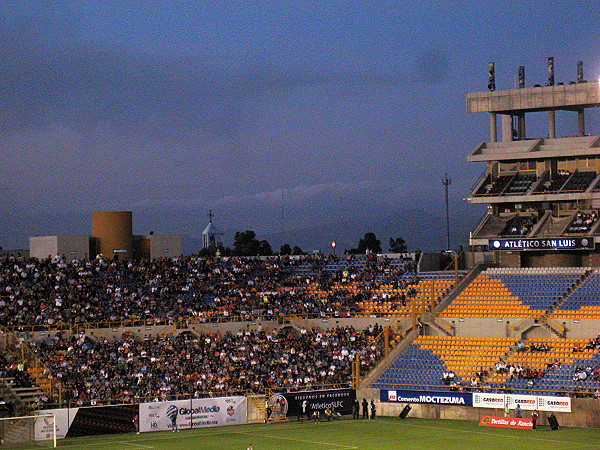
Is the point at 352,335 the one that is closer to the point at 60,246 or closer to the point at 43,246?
the point at 60,246

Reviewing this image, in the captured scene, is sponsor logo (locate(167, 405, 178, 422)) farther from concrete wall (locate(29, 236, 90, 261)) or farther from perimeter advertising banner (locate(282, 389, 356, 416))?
concrete wall (locate(29, 236, 90, 261))

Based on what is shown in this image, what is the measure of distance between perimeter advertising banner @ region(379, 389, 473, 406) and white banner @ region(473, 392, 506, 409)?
40 centimetres

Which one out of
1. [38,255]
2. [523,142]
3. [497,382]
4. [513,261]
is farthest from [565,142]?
[38,255]

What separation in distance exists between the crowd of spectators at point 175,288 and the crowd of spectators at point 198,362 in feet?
8.61

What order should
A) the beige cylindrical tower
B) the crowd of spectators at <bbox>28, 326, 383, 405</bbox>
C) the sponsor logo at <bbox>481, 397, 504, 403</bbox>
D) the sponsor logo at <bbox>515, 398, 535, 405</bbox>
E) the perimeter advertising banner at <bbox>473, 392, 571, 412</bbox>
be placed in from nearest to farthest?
1. the perimeter advertising banner at <bbox>473, 392, 571, 412</bbox>
2. the sponsor logo at <bbox>515, 398, 535, 405</bbox>
3. the sponsor logo at <bbox>481, 397, 504, 403</bbox>
4. the crowd of spectators at <bbox>28, 326, 383, 405</bbox>
5. the beige cylindrical tower

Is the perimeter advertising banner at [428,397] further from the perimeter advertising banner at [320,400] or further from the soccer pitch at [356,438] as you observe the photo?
the perimeter advertising banner at [320,400]

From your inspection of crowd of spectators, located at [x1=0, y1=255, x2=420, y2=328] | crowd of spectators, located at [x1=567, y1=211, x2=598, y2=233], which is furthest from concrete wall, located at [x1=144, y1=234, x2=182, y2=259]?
crowd of spectators, located at [x1=567, y1=211, x2=598, y2=233]

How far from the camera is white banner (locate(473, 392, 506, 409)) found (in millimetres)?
55906

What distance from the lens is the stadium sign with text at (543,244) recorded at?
68188 millimetres

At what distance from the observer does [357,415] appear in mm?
59969

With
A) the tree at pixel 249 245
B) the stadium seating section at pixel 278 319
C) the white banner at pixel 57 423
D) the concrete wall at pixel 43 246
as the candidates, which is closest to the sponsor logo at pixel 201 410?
the stadium seating section at pixel 278 319

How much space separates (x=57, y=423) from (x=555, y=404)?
26952 millimetres

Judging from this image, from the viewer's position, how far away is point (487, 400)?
5653 cm

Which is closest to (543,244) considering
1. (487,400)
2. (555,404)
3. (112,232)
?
(487,400)
